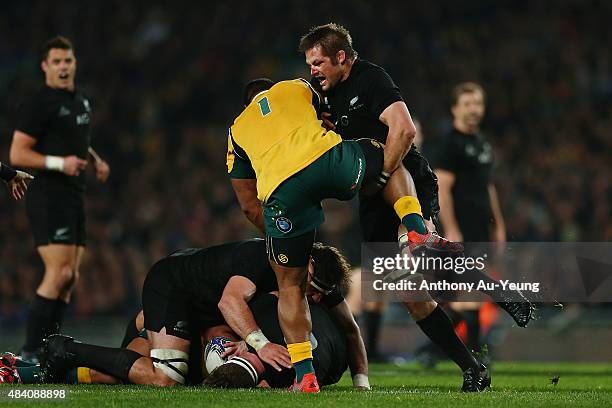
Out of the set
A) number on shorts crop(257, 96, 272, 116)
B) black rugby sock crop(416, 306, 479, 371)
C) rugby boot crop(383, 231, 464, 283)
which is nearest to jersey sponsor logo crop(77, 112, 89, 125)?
number on shorts crop(257, 96, 272, 116)

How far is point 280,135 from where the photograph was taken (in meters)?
6.22

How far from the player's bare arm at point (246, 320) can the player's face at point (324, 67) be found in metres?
1.28

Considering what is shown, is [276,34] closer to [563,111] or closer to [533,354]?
[563,111]

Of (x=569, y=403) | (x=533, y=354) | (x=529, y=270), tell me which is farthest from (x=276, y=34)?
(x=569, y=403)

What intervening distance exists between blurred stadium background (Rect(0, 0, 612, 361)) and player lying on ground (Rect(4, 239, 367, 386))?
17.9ft

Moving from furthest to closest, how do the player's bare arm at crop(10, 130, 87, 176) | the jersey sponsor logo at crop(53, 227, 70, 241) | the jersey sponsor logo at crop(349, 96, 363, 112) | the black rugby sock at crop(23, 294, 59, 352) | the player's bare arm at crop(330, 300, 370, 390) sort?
the jersey sponsor logo at crop(53, 227, 70, 241) < the player's bare arm at crop(10, 130, 87, 176) < the black rugby sock at crop(23, 294, 59, 352) < the player's bare arm at crop(330, 300, 370, 390) < the jersey sponsor logo at crop(349, 96, 363, 112)

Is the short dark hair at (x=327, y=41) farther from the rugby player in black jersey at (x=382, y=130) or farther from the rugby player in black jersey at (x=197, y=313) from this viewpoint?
the rugby player in black jersey at (x=197, y=313)

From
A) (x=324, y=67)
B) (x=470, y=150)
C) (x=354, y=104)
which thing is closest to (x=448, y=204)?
(x=470, y=150)

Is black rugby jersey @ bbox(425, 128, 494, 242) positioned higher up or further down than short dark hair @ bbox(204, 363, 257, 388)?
higher up

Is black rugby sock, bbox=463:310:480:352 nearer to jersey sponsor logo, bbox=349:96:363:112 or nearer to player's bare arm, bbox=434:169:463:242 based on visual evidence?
player's bare arm, bbox=434:169:463:242

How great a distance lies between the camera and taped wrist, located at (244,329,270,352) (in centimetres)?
645

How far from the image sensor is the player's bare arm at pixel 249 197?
276 inches

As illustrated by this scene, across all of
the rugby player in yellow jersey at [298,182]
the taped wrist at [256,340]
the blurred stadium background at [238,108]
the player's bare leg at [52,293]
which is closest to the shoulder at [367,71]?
the rugby player in yellow jersey at [298,182]

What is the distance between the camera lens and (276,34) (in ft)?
56.6
